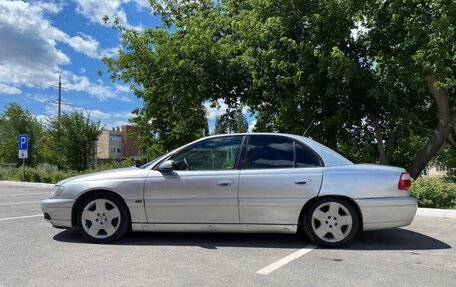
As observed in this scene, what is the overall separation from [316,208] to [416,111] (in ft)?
33.6

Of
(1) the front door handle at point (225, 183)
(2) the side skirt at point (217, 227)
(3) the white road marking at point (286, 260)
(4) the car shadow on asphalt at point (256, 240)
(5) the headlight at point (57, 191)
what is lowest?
(3) the white road marking at point (286, 260)

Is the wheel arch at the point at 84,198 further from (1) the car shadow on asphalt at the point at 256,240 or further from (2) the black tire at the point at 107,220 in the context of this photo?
(1) the car shadow on asphalt at the point at 256,240

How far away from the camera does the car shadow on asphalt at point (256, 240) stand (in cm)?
628

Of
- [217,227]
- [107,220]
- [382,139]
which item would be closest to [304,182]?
[217,227]

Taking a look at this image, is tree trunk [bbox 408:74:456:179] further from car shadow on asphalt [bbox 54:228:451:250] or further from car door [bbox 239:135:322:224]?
car door [bbox 239:135:322:224]

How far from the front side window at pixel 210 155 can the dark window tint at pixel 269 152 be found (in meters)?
0.22

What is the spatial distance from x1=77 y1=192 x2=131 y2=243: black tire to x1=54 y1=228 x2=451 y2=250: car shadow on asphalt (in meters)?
0.13

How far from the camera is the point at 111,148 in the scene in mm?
127812

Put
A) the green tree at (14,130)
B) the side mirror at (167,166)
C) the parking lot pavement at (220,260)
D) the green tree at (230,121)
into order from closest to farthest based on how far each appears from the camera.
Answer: the parking lot pavement at (220,260)
the side mirror at (167,166)
the green tree at (230,121)
the green tree at (14,130)

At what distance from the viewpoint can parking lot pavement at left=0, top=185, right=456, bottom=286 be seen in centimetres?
470

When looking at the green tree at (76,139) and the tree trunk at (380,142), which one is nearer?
the tree trunk at (380,142)

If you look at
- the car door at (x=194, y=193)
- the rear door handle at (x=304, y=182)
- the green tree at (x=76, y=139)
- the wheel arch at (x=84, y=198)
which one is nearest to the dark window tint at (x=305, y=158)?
the rear door handle at (x=304, y=182)

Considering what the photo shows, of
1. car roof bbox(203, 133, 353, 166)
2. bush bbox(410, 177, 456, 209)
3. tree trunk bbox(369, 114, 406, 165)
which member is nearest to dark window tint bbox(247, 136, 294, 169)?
car roof bbox(203, 133, 353, 166)

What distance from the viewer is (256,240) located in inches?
259
